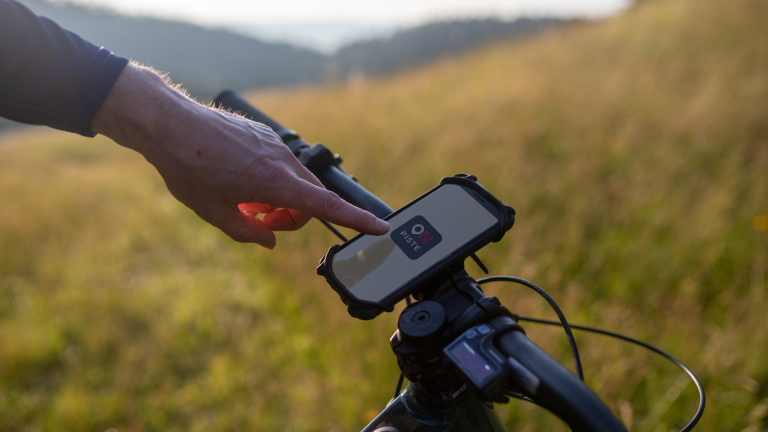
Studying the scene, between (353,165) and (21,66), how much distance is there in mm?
3772

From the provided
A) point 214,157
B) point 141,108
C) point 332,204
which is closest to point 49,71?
point 141,108

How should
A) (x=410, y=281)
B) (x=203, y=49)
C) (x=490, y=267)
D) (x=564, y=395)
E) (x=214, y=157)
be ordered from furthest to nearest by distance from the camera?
1. (x=203, y=49)
2. (x=490, y=267)
3. (x=214, y=157)
4. (x=410, y=281)
5. (x=564, y=395)

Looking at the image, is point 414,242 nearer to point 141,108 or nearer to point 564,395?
point 564,395

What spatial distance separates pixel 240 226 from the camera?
100 centimetres

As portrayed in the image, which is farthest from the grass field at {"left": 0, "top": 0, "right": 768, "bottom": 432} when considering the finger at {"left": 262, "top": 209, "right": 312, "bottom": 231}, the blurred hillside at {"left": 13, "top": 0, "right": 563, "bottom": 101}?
the blurred hillside at {"left": 13, "top": 0, "right": 563, "bottom": 101}

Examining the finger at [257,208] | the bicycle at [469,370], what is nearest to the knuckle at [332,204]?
the bicycle at [469,370]

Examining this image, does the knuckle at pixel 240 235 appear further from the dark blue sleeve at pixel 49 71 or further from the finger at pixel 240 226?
the dark blue sleeve at pixel 49 71

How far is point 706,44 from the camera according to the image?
228 inches

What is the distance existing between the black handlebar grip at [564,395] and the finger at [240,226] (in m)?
0.66

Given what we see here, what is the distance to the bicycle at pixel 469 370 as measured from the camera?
51 cm

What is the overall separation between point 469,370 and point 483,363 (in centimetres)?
2

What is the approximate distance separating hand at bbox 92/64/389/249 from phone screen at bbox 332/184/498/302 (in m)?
0.04

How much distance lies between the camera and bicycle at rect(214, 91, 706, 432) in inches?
20.2

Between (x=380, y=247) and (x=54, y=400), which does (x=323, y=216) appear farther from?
(x=54, y=400)
